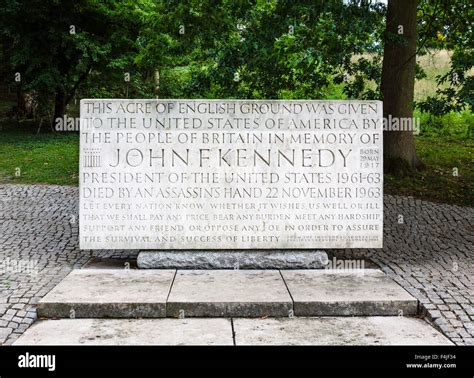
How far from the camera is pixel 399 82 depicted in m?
13.1

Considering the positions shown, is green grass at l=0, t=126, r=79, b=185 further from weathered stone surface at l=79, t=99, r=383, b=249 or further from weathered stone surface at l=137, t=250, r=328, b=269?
weathered stone surface at l=137, t=250, r=328, b=269

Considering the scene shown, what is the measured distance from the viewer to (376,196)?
23.2 ft

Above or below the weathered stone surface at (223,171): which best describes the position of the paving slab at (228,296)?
below

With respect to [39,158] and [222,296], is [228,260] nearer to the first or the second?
[222,296]

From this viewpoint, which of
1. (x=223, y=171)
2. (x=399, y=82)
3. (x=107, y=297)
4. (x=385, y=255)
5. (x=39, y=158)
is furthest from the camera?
(x=39, y=158)

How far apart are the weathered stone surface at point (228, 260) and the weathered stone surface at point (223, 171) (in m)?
0.10

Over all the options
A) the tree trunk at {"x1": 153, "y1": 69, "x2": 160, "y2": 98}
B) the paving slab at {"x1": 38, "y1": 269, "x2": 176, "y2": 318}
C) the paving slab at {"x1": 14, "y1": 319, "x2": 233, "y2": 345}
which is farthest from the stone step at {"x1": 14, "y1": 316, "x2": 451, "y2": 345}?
the tree trunk at {"x1": 153, "y1": 69, "x2": 160, "y2": 98}

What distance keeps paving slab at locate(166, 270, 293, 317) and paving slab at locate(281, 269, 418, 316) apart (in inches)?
6.2

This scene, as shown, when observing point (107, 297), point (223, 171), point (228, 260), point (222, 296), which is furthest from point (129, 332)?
point (223, 171)

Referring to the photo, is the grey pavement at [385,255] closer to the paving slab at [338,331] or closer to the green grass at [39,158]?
the paving slab at [338,331]

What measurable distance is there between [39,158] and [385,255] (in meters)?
12.1

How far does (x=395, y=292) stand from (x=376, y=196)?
1.43m

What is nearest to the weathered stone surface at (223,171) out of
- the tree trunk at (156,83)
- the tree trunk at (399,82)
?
the tree trunk at (399,82)

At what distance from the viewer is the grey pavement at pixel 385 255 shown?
220 inches
